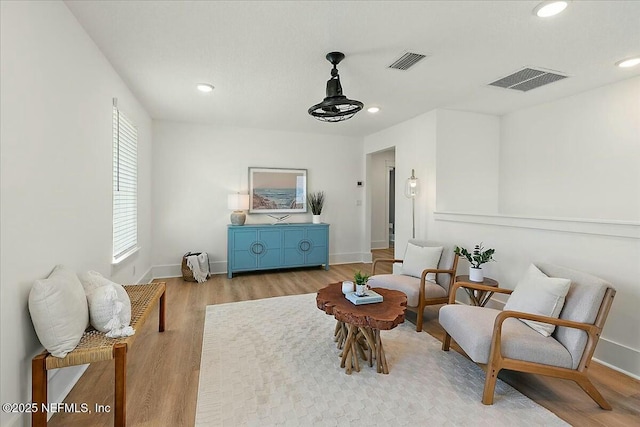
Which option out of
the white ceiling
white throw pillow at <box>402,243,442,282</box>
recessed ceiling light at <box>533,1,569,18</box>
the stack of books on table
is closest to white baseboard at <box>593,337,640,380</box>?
white throw pillow at <box>402,243,442,282</box>

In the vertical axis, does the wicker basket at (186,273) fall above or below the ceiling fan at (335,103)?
below

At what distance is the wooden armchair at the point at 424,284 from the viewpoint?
3.14 m

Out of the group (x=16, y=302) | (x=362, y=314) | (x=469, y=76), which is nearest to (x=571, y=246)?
(x=469, y=76)

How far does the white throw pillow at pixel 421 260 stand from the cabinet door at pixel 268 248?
7.78 feet

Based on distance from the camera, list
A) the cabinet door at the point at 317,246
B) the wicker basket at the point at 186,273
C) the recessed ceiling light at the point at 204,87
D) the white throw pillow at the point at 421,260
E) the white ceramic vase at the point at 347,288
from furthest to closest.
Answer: the cabinet door at the point at 317,246
the wicker basket at the point at 186,273
the white throw pillow at the point at 421,260
the recessed ceiling light at the point at 204,87
the white ceramic vase at the point at 347,288

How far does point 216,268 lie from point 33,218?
12.6 feet

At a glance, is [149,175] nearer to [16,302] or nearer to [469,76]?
[16,302]

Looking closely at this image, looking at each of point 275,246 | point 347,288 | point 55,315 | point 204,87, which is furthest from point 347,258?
point 55,315

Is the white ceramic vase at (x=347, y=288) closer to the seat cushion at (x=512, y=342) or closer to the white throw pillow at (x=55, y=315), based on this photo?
the seat cushion at (x=512, y=342)

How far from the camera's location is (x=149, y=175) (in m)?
4.89

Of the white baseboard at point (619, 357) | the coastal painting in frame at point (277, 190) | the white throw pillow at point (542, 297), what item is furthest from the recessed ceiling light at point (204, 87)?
the white baseboard at point (619, 357)

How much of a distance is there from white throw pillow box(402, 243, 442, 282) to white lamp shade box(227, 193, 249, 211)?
2895 millimetres

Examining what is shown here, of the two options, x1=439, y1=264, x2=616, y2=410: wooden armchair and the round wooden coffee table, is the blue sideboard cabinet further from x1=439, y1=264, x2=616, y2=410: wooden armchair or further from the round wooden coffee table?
x1=439, y1=264, x2=616, y2=410: wooden armchair

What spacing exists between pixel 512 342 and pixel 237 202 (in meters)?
4.28
